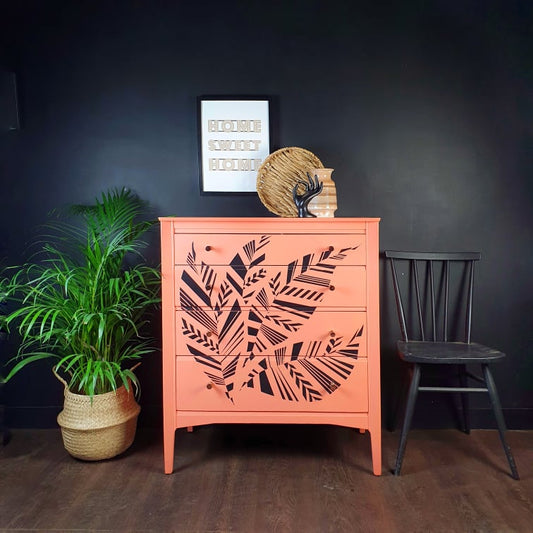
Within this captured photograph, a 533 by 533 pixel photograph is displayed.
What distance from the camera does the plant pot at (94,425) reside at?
1978 mm

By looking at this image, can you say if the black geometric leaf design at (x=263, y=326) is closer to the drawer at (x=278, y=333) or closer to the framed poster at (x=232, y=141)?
the drawer at (x=278, y=333)

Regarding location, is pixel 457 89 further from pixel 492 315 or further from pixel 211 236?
pixel 211 236

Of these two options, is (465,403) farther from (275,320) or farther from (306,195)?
(306,195)

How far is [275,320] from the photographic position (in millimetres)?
1888

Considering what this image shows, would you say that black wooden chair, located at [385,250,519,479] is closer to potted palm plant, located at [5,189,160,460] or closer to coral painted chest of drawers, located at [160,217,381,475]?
coral painted chest of drawers, located at [160,217,381,475]

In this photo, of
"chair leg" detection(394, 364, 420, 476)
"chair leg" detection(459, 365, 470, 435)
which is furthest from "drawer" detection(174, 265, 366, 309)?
"chair leg" detection(459, 365, 470, 435)

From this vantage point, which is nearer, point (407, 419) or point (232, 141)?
point (407, 419)

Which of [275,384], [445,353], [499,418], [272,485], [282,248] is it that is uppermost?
[282,248]

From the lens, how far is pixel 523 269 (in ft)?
7.76

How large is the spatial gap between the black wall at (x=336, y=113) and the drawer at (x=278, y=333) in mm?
572

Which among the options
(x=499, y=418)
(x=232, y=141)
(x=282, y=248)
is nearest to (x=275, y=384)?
(x=282, y=248)

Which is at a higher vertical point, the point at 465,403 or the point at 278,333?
the point at 278,333

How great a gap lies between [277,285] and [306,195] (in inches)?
17.0

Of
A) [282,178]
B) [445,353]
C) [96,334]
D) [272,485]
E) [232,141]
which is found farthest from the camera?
[232,141]
